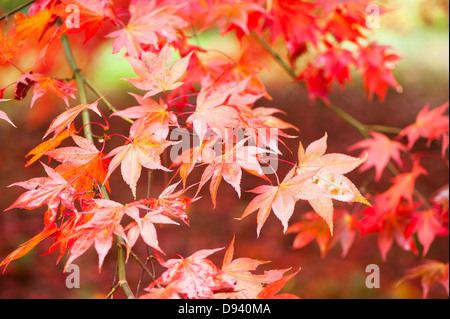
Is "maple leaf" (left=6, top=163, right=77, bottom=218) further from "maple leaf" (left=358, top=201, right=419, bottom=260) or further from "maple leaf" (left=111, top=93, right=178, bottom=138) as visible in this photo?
"maple leaf" (left=358, top=201, right=419, bottom=260)

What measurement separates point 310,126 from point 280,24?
3.34 m

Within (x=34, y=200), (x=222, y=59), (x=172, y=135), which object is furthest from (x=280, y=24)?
(x=34, y=200)

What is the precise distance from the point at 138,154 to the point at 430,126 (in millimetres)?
1170

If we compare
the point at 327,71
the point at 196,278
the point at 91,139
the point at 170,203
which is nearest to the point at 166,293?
the point at 196,278

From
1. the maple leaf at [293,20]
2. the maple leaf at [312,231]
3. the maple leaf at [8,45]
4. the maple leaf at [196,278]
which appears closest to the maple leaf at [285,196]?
the maple leaf at [196,278]

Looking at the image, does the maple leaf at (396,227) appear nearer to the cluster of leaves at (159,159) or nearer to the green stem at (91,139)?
the cluster of leaves at (159,159)

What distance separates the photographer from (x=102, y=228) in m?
0.74

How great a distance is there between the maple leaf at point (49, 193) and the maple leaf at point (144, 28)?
323 millimetres

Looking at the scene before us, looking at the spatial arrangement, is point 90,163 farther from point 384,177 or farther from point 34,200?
point 384,177

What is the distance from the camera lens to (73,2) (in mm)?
981

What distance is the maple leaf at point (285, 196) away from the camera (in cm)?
79

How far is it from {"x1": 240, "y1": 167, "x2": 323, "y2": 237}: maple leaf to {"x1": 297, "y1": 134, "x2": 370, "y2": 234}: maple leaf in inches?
0.9

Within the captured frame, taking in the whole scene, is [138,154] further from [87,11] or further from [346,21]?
[346,21]

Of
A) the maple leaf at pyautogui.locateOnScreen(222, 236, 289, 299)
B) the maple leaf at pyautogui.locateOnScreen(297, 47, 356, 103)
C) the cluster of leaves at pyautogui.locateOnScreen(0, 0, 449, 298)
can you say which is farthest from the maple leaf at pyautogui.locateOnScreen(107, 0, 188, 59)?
the maple leaf at pyautogui.locateOnScreen(297, 47, 356, 103)
